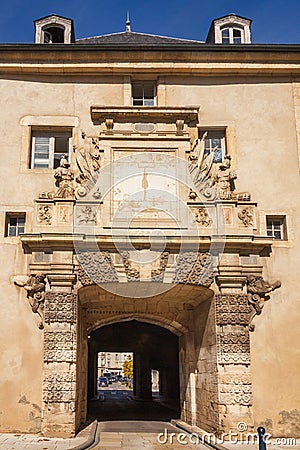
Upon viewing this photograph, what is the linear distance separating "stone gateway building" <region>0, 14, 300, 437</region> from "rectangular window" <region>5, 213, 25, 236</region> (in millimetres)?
28

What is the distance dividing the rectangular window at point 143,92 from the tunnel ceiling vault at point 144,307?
4.13 m

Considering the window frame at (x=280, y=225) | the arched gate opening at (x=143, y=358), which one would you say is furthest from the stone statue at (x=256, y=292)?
the arched gate opening at (x=143, y=358)

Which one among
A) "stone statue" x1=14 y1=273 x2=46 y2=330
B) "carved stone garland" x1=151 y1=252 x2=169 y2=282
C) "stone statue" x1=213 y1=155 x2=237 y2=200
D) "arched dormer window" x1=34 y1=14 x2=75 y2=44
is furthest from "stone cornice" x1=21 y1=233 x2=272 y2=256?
"arched dormer window" x1=34 y1=14 x2=75 y2=44

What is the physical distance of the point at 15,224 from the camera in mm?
10445

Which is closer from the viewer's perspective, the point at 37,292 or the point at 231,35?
the point at 37,292

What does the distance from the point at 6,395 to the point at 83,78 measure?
257 inches

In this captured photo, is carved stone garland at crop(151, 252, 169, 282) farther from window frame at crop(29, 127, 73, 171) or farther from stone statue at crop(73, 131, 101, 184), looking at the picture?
window frame at crop(29, 127, 73, 171)

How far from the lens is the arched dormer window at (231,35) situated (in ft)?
41.5

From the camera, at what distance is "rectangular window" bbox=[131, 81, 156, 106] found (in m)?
11.4

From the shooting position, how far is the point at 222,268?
9680 mm

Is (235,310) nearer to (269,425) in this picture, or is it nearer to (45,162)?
(269,425)

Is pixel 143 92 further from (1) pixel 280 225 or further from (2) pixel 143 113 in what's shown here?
(1) pixel 280 225

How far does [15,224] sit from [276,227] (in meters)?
5.20
